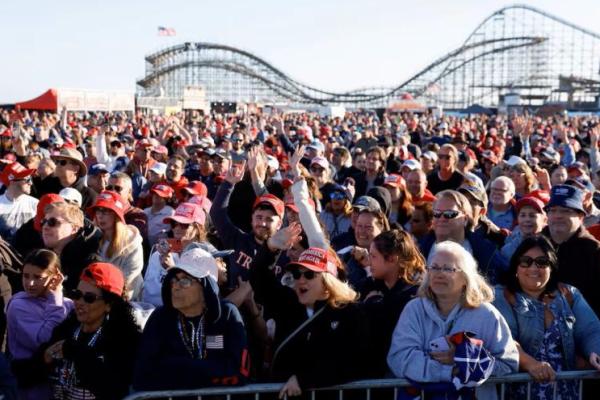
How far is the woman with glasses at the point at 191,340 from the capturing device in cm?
321

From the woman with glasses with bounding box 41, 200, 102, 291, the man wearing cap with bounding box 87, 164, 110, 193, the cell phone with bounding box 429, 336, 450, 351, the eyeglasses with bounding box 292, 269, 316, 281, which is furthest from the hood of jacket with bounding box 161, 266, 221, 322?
the man wearing cap with bounding box 87, 164, 110, 193

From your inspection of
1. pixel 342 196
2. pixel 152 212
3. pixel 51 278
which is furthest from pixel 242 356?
pixel 152 212

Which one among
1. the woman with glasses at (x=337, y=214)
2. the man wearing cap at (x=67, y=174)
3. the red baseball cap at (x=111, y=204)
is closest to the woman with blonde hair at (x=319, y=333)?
the red baseball cap at (x=111, y=204)

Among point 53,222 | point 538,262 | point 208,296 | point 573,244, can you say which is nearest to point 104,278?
point 208,296

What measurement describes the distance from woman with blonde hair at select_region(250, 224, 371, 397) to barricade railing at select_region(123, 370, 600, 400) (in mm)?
62

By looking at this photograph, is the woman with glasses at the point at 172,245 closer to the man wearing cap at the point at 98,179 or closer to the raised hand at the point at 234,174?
the raised hand at the point at 234,174

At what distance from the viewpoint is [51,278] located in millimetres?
3799

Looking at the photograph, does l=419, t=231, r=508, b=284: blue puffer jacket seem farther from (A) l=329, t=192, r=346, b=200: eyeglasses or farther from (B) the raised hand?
(B) the raised hand

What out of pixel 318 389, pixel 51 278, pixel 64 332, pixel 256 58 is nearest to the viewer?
pixel 318 389

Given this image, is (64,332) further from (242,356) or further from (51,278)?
(242,356)

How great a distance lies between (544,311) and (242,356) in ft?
4.90

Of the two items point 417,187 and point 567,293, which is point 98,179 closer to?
point 417,187

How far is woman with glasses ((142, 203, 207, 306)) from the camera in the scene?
170 inches

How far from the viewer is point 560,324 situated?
356 cm
